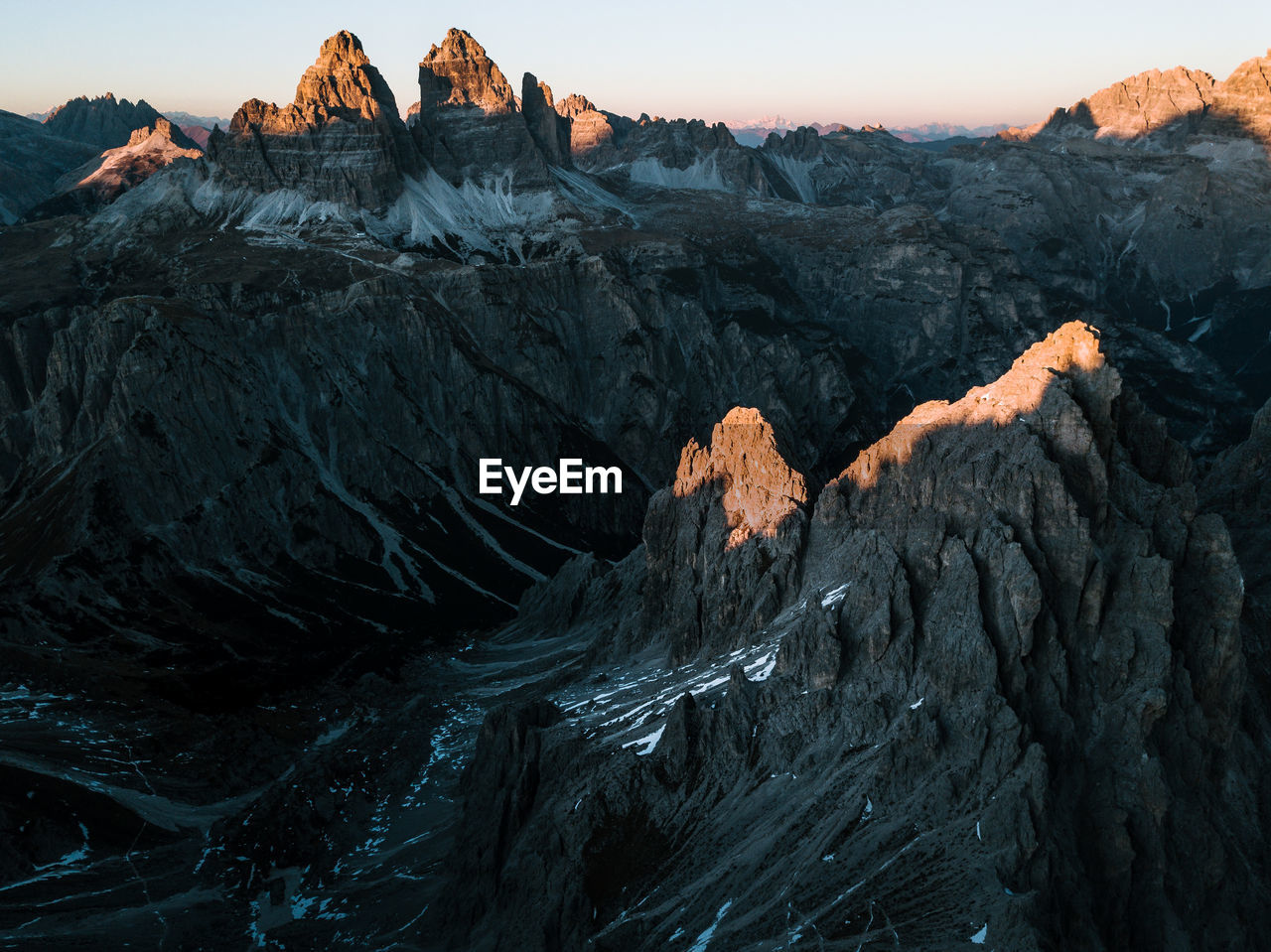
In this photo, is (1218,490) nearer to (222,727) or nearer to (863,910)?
(863,910)

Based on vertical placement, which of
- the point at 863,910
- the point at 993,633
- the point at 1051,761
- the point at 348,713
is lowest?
the point at 348,713

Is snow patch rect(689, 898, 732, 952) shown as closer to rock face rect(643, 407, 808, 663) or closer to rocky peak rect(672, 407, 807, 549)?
rock face rect(643, 407, 808, 663)

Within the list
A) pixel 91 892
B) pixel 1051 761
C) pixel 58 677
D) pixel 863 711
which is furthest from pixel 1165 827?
pixel 58 677

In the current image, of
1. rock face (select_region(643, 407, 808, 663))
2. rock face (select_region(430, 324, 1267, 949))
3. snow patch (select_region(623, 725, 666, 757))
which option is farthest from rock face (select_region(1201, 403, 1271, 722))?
snow patch (select_region(623, 725, 666, 757))

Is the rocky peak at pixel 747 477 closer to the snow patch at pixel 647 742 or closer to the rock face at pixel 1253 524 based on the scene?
the snow patch at pixel 647 742

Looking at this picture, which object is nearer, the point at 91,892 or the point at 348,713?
the point at 91,892

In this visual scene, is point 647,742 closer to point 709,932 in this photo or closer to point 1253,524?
point 709,932

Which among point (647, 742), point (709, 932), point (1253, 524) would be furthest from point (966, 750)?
point (1253, 524)

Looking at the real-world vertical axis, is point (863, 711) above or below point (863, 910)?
above
